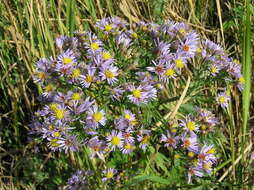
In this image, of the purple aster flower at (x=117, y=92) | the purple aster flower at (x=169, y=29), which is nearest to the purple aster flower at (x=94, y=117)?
the purple aster flower at (x=117, y=92)

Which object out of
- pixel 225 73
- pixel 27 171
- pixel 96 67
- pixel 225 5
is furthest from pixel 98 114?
pixel 225 5

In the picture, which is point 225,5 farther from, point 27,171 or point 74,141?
point 27,171

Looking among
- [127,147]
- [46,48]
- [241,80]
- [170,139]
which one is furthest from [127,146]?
[46,48]

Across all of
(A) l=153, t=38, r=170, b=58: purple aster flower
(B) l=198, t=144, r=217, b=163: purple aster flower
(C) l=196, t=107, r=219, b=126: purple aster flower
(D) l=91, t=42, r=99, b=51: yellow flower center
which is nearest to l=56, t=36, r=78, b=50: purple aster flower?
(D) l=91, t=42, r=99, b=51: yellow flower center

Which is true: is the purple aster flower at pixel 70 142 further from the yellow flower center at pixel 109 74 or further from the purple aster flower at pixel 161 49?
the purple aster flower at pixel 161 49

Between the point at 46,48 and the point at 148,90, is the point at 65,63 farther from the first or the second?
the point at 46,48

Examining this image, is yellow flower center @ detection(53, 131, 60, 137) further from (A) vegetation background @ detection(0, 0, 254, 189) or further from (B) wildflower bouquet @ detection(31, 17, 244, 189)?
(A) vegetation background @ detection(0, 0, 254, 189)

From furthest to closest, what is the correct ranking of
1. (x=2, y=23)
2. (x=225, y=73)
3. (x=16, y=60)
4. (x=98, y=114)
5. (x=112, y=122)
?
(x=16, y=60) → (x=2, y=23) → (x=225, y=73) → (x=112, y=122) → (x=98, y=114)
